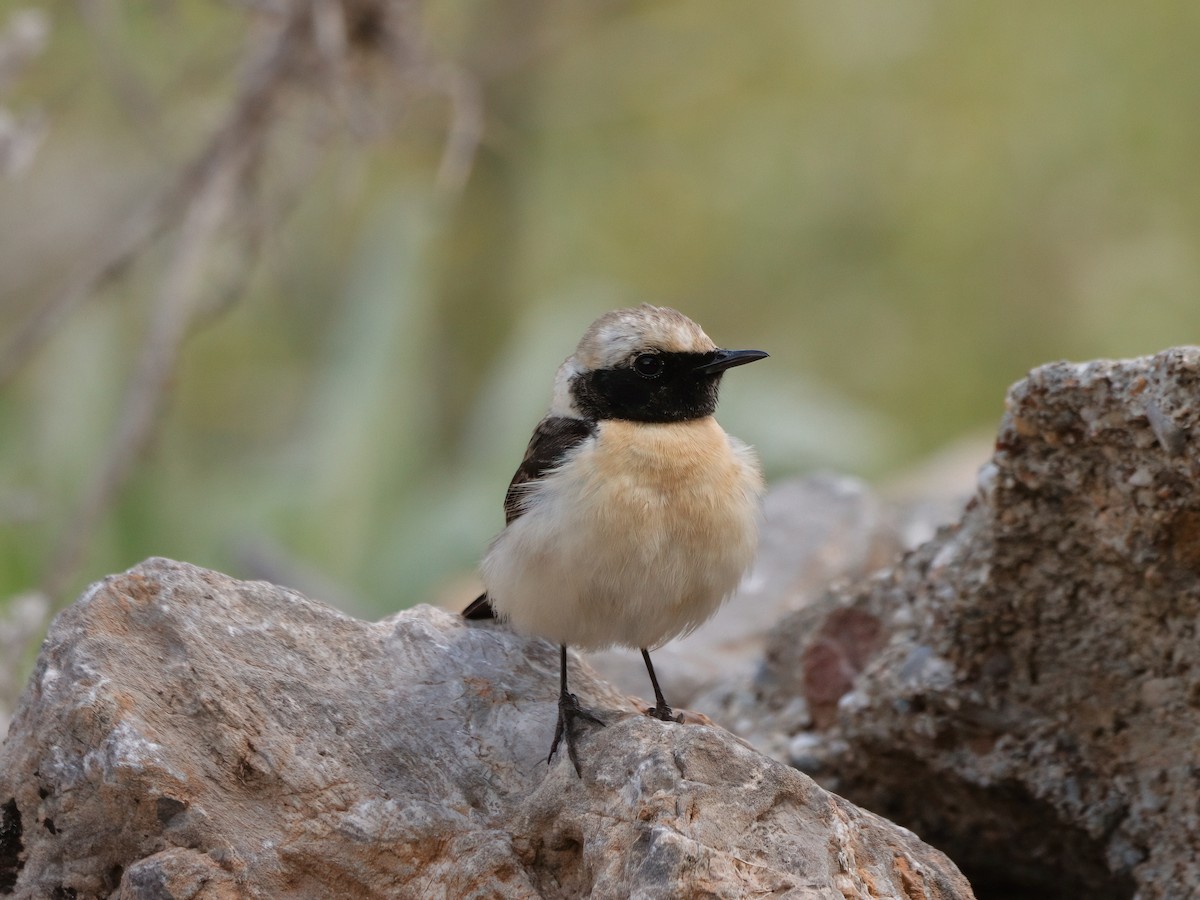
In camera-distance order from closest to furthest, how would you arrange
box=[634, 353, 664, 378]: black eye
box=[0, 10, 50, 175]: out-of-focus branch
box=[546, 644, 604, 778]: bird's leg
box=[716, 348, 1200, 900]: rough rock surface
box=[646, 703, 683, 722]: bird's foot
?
box=[546, 644, 604, 778]: bird's leg → box=[716, 348, 1200, 900]: rough rock surface → box=[646, 703, 683, 722]: bird's foot → box=[634, 353, 664, 378]: black eye → box=[0, 10, 50, 175]: out-of-focus branch

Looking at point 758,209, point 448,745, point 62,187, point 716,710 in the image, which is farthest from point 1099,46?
point 448,745

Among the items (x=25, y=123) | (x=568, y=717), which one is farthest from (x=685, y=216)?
(x=568, y=717)

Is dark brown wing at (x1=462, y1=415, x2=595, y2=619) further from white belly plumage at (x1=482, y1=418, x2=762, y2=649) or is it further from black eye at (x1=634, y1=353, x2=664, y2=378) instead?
black eye at (x1=634, y1=353, x2=664, y2=378)

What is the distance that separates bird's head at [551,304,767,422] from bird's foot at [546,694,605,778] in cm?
88

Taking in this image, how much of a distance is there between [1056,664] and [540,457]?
1495 mm

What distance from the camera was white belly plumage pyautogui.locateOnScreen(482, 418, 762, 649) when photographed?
12.2 ft

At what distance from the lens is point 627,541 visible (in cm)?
372

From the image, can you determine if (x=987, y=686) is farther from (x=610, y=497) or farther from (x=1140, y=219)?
(x=1140, y=219)

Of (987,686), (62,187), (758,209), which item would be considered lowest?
(987,686)

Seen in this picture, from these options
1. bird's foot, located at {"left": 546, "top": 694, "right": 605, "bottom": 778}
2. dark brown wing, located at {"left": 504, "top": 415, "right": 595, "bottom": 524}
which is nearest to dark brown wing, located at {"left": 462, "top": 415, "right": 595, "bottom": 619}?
dark brown wing, located at {"left": 504, "top": 415, "right": 595, "bottom": 524}

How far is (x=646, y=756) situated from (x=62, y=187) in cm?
1141

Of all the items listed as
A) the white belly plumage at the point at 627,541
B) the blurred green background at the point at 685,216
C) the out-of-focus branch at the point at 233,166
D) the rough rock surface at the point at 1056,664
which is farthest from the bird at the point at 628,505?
the blurred green background at the point at 685,216

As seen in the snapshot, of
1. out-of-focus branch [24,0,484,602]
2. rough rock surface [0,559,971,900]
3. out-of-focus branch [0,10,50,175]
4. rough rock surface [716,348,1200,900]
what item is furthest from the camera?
out-of-focus branch [24,0,484,602]

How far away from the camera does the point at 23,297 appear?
1215 centimetres
